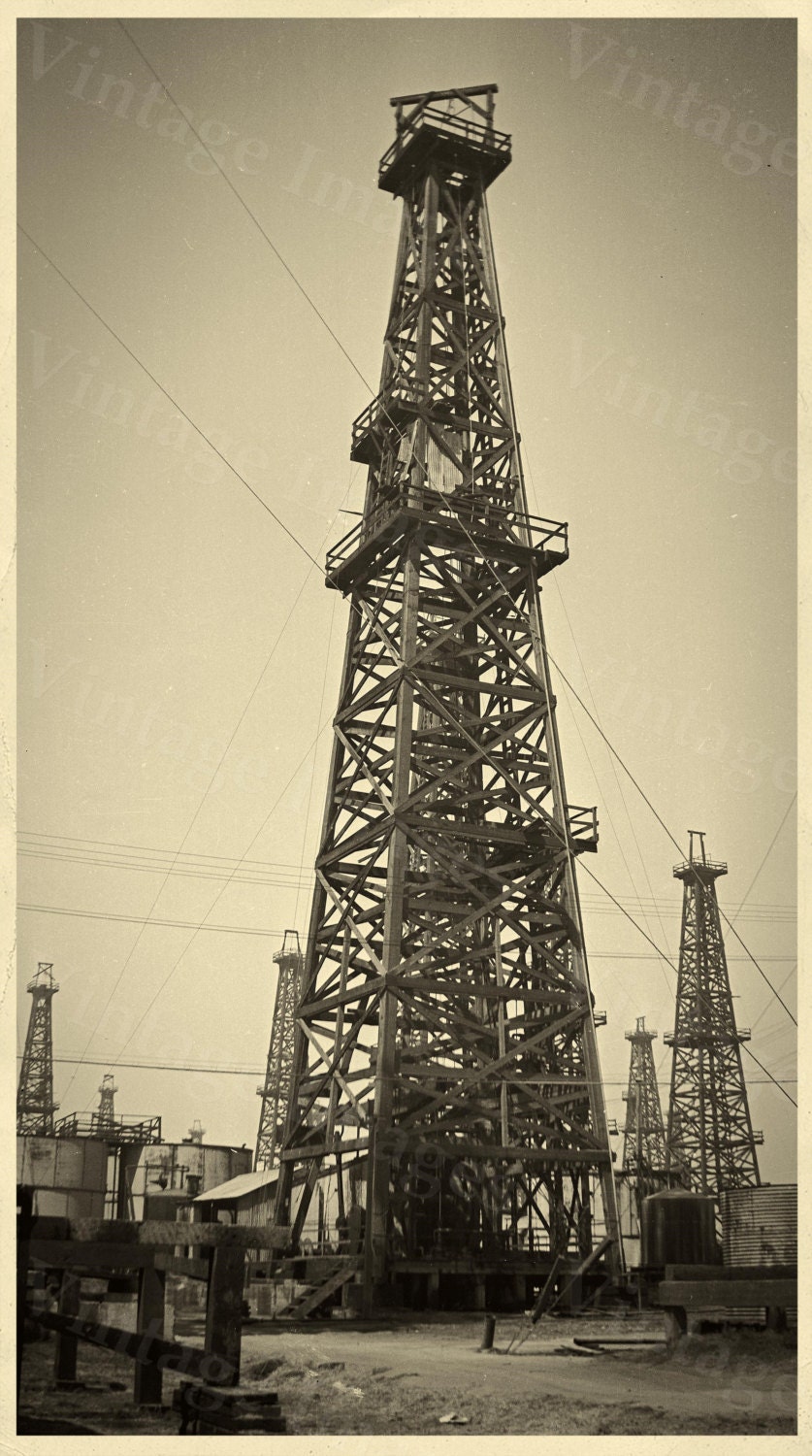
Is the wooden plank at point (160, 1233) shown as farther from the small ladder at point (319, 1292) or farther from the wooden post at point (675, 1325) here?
the small ladder at point (319, 1292)

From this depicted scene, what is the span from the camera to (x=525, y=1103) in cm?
2214

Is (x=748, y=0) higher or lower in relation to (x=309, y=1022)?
higher

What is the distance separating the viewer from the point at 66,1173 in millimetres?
36750

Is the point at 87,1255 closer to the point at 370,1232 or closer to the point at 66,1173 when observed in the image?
the point at 370,1232

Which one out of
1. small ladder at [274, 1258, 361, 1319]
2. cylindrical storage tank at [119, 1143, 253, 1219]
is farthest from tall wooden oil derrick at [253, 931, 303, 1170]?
small ladder at [274, 1258, 361, 1319]

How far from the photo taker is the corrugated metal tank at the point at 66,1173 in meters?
36.2

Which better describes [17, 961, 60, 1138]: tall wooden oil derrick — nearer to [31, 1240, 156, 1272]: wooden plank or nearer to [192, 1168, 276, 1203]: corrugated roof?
[192, 1168, 276, 1203]: corrugated roof

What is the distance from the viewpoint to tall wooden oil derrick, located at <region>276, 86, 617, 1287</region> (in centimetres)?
1994

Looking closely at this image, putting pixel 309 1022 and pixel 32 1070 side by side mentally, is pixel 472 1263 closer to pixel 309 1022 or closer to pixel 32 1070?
pixel 309 1022

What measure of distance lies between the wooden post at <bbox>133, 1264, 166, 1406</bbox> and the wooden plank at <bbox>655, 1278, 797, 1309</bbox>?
4491mm

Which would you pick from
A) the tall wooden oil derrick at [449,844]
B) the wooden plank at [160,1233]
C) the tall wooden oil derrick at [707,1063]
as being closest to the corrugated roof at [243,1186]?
the tall wooden oil derrick at [449,844]

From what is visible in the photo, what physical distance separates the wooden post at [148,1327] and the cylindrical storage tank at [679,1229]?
9.10 meters

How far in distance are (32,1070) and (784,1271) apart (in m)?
36.9

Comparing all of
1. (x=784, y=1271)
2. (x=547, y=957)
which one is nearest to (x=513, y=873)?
(x=547, y=957)
